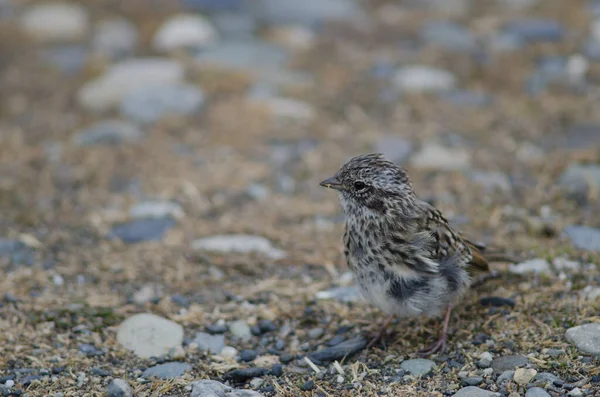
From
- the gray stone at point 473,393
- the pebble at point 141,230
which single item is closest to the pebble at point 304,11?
the pebble at point 141,230

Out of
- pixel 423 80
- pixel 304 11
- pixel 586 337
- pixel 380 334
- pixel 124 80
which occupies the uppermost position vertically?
pixel 304 11

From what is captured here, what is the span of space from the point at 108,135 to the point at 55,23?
3956 millimetres

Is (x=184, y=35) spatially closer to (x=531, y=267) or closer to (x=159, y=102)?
(x=159, y=102)

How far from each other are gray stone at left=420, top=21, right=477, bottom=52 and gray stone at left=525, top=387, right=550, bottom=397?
7278 mm

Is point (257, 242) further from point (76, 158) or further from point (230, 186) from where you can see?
point (76, 158)

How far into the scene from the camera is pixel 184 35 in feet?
37.8

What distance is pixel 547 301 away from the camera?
566 cm

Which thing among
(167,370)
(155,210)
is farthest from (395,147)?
(167,370)

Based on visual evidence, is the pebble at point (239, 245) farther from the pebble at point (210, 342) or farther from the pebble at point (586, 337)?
the pebble at point (586, 337)

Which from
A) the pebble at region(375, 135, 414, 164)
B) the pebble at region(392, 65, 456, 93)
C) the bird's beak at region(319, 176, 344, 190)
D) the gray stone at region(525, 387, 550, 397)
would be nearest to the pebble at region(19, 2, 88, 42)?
the pebble at region(392, 65, 456, 93)

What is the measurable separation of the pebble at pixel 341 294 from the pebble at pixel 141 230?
1.77 meters

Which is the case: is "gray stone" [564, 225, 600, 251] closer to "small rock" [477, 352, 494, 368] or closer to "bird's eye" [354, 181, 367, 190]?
"small rock" [477, 352, 494, 368]

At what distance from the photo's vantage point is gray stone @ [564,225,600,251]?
6.59 meters

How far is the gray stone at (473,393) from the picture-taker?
4.64 metres
